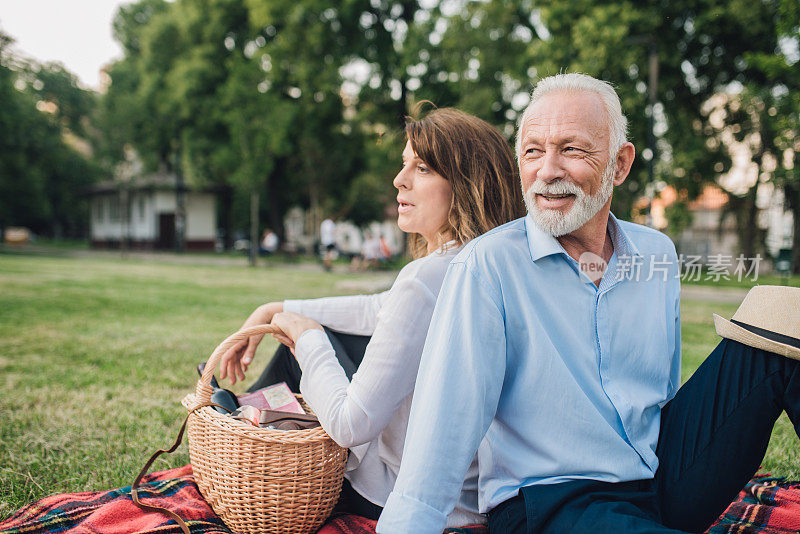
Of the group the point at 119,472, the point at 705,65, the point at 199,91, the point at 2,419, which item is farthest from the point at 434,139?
the point at 199,91

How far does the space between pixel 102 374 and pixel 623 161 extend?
5169 millimetres

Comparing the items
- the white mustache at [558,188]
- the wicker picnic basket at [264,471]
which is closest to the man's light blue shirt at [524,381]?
the white mustache at [558,188]

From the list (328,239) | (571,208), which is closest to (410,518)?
(571,208)

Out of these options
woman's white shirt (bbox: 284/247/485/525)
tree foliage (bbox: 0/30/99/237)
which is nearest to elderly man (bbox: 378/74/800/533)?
woman's white shirt (bbox: 284/247/485/525)

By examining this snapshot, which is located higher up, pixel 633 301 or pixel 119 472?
pixel 633 301

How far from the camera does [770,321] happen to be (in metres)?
1.81

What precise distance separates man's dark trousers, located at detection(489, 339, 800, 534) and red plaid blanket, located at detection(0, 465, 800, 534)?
0.76m

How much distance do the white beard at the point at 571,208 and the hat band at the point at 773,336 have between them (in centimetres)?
61

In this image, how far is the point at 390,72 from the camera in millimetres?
27453

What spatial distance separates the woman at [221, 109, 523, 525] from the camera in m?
2.03

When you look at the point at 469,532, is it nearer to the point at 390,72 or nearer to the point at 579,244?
the point at 579,244

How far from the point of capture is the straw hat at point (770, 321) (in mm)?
1760

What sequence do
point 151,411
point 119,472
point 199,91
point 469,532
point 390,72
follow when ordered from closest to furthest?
point 469,532 → point 119,472 → point 151,411 → point 390,72 → point 199,91

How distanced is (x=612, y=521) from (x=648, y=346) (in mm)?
628
